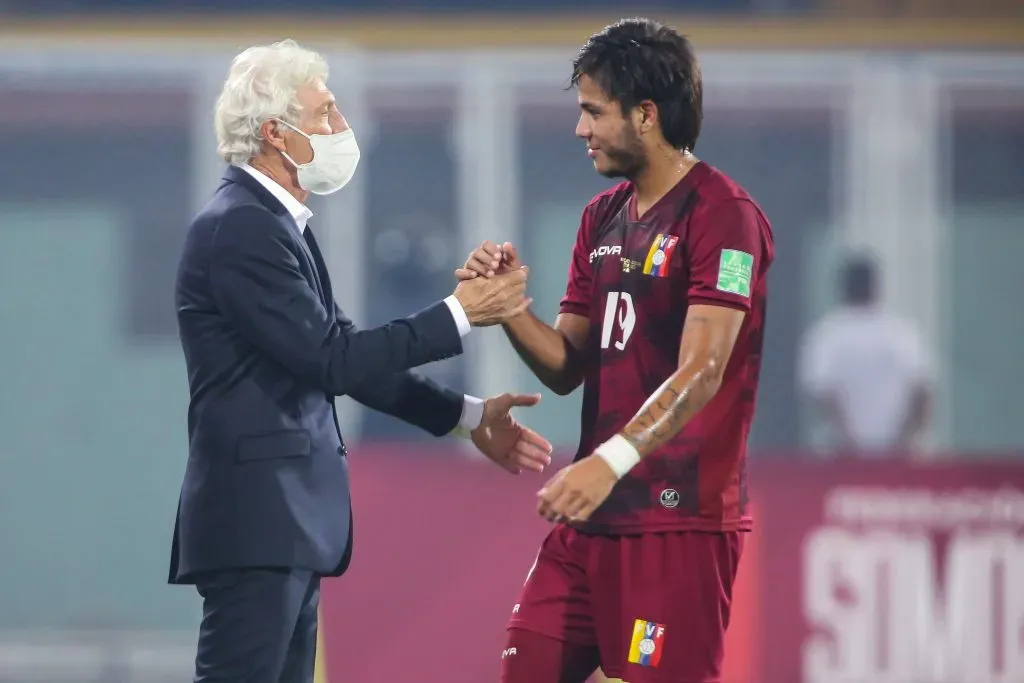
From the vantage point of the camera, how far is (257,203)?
301cm

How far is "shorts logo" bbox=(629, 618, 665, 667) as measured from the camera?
296cm

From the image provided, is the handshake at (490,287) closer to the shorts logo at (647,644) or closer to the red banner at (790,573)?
the shorts logo at (647,644)

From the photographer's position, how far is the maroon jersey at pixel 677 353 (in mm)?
2971

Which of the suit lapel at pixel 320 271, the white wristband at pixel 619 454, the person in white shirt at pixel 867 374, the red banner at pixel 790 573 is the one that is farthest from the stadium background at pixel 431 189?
the white wristband at pixel 619 454

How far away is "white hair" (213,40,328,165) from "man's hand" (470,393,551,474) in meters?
0.81

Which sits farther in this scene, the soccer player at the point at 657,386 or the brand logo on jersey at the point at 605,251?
the brand logo on jersey at the point at 605,251

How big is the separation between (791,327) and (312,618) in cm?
466

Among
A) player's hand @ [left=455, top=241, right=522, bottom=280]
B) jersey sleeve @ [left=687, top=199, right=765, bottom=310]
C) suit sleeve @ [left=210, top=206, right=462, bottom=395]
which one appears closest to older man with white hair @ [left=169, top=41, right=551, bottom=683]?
suit sleeve @ [left=210, top=206, right=462, bottom=395]

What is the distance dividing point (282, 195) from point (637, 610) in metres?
1.10

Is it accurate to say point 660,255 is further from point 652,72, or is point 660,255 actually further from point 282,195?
point 282,195

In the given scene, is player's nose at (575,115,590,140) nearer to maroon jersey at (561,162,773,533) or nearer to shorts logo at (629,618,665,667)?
maroon jersey at (561,162,773,533)

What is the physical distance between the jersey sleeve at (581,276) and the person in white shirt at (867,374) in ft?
11.8

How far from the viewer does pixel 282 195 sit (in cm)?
311

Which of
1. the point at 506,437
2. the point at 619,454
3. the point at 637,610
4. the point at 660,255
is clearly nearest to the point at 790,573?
the point at 506,437
